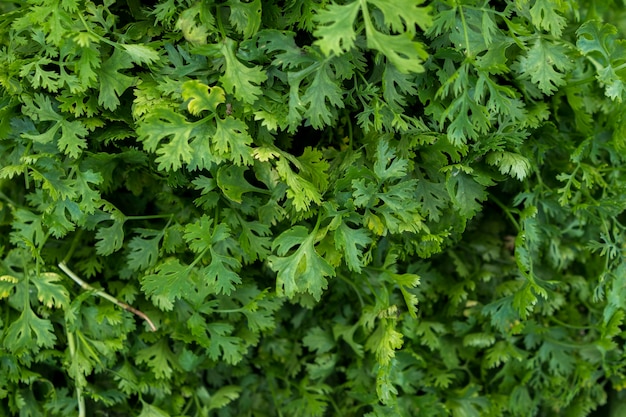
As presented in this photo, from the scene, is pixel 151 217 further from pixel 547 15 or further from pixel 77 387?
pixel 547 15

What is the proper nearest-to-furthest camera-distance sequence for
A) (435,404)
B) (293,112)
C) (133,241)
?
(293,112) → (133,241) → (435,404)

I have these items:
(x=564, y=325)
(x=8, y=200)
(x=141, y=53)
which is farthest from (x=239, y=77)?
(x=564, y=325)

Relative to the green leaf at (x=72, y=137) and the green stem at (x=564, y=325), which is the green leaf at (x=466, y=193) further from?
the green leaf at (x=72, y=137)

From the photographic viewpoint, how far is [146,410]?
1.22 m

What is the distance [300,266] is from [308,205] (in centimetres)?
11

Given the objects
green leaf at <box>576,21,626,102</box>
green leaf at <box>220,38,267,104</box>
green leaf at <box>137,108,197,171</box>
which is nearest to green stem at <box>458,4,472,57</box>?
green leaf at <box>576,21,626,102</box>

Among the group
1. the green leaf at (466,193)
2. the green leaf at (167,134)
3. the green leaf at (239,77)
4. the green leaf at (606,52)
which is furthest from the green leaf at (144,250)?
the green leaf at (606,52)

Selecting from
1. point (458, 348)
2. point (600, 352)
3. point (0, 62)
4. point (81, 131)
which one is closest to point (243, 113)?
point (81, 131)

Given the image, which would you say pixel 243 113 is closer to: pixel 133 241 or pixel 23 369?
pixel 133 241

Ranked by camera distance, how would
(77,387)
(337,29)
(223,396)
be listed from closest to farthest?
(337,29), (77,387), (223,396)

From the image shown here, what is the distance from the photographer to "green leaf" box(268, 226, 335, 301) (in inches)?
40.5

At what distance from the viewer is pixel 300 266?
3.43 feet

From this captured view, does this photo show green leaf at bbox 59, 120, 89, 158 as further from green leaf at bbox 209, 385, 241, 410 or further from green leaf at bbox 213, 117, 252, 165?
green leaf at bbox 209, 385, 241, 410

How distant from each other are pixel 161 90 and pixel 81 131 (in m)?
0.17
